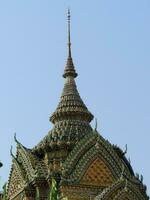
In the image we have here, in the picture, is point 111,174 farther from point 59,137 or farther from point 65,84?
point 65,84

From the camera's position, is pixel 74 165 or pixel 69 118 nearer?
pixel 74 165

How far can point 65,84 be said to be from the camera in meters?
32.9

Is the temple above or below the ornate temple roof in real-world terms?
below

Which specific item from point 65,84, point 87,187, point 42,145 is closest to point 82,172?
point 87,187

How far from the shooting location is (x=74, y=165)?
2875 centimetres

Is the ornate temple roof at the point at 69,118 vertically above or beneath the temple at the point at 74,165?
above

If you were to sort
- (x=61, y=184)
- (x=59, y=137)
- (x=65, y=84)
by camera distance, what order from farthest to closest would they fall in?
(x=65, y=84) < (x=59, y=137) < (x=61, y=184)

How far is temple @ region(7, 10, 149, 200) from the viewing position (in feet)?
91.8

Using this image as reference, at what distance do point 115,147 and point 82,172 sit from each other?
125 inches

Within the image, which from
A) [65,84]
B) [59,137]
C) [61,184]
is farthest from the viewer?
[65,84]

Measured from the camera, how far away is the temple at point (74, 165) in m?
28.0

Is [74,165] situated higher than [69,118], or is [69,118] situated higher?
[69,118]

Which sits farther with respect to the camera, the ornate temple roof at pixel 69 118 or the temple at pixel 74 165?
the ornate temple roof at pixel 69 118

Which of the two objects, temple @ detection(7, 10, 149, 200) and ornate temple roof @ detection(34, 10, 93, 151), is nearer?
temple @ detection(7, 10, 149, 200)
